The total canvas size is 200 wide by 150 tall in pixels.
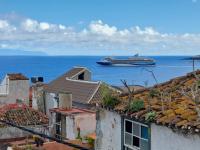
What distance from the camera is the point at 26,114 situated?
25.9 metres

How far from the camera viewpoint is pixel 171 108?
424 inches

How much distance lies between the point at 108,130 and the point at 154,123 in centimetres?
261

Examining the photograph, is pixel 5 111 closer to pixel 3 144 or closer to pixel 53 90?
pixel 3 144

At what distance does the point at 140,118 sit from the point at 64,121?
14600 mm

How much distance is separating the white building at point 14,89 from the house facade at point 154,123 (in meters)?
25.9

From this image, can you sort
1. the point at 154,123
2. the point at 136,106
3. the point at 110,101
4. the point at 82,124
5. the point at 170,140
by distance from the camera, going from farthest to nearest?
the point at 82,124
the point at 110,101
the point at 136,106
the point at 154,123
the point at 170,140

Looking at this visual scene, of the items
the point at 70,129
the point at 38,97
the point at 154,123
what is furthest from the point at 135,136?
the point at 38,97

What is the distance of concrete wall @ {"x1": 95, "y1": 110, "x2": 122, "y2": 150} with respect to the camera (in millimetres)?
12334

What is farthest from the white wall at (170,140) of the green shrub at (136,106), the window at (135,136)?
the green shrub at (136,106)

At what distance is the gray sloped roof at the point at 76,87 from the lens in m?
36.9

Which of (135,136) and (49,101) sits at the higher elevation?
(135,136)

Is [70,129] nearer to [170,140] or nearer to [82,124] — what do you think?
[82,124]

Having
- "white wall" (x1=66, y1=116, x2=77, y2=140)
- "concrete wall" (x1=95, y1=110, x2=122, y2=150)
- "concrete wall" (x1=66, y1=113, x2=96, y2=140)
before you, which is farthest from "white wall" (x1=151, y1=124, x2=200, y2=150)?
"white wall" (x1=66, y1=116, x2=77, y2=140)

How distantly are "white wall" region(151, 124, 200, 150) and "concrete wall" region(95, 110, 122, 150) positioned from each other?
65.1 inches
